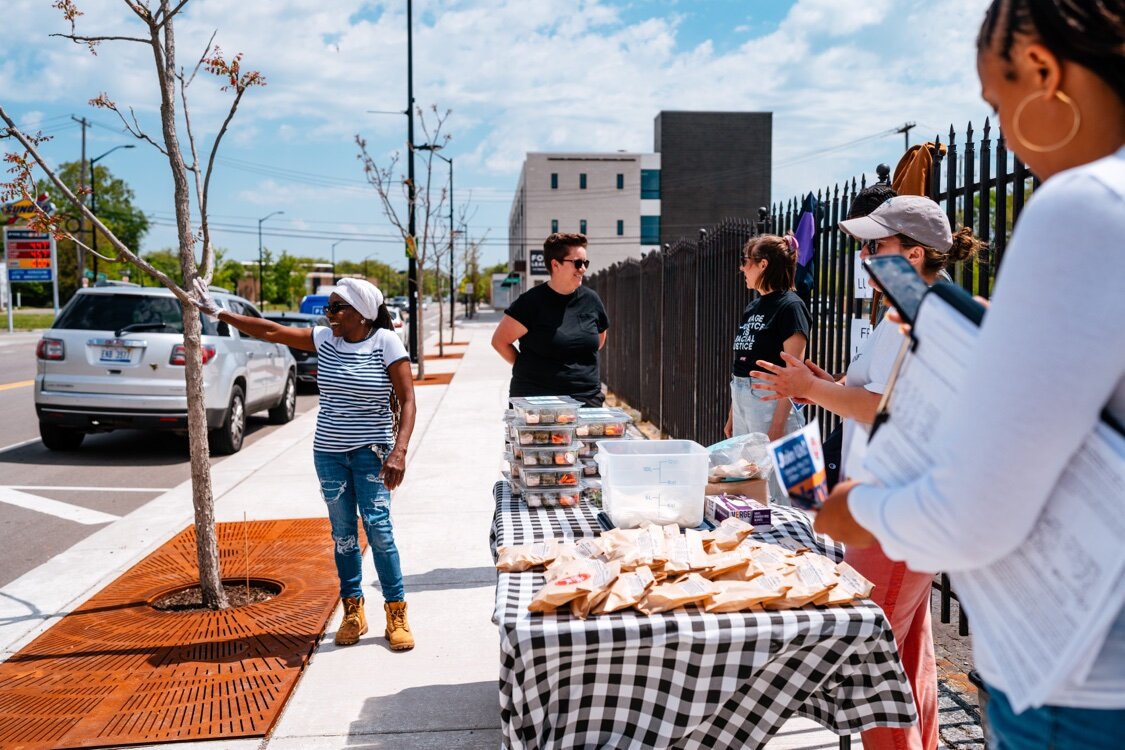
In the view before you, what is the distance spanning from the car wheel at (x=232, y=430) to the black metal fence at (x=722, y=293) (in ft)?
17.2

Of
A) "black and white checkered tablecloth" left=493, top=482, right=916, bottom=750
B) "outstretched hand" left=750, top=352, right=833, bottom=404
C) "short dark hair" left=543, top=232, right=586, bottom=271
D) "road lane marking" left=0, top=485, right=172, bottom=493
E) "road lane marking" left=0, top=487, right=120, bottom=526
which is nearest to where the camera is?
"black and white checkered tablecloth" left=493, top=482, right=916, bottom=750

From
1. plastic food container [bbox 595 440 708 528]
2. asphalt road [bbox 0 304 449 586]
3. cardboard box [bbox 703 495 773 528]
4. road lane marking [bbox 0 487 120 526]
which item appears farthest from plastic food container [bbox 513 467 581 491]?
road lane marking [bbox 0 487 120 526]

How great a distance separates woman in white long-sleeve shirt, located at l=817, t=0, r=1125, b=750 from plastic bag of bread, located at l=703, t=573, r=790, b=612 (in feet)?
3.54

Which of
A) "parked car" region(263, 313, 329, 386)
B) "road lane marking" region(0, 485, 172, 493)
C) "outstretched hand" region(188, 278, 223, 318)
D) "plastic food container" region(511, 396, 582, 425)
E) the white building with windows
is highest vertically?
the white building with windows

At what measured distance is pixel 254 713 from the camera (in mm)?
3824

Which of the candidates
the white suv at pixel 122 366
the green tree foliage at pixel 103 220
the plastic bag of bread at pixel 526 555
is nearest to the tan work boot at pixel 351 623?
the plastic bag of bread at pixel 526 555

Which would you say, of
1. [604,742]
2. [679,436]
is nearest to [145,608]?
[604,742]

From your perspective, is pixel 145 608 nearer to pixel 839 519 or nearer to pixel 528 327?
pixel 528 327

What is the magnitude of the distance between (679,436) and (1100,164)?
919 centimetres

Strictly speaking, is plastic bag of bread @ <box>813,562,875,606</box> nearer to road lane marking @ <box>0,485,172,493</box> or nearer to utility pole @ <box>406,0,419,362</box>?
road lane marking @ <box>0,485,172,493</box>

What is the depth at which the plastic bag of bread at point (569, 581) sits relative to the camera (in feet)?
7.76

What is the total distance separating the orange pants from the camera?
2.79 metres

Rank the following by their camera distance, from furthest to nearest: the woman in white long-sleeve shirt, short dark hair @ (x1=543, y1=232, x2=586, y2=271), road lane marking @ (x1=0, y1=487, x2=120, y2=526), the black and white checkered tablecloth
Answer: road lane marking @ (x1=0, y1=487, x2=120, y2=526) < short dark hair @ (x1=543, y1=232, x2=586, y2=271) < the black and white checkered tablecloth < the woman in white long-sleeve shirt

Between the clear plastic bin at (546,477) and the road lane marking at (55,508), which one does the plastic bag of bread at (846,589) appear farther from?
the road lane marking at (55,508)
